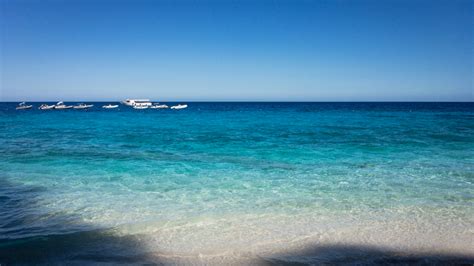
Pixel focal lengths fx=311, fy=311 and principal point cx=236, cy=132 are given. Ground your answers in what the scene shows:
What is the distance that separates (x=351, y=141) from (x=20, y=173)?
724 inches

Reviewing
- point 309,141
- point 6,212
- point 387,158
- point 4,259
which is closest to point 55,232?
point 4,259

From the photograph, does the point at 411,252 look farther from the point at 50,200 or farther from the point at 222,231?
the point at 50,200

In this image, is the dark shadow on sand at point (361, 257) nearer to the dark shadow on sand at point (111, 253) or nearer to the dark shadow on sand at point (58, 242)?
the dark shadow on sand at point (111, 253)

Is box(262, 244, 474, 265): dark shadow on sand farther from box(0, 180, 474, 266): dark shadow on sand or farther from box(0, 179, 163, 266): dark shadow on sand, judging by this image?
box(0, 179, 163, 266): dark shadow on sand

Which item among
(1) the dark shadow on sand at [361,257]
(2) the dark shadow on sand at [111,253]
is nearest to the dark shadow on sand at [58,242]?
(2) the dark shadow on sand at [111,253]

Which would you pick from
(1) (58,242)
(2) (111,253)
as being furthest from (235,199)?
(1) (58,242)

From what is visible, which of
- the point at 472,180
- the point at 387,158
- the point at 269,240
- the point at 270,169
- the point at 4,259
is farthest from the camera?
the point at 387,158

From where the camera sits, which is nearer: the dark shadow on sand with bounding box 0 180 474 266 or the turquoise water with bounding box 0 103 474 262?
the dark shadow on sand with bounding box 0 180 474 266

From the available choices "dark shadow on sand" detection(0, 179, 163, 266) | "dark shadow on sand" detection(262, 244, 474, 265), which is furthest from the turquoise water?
"dark shadow on sand" detection(262, 244, 474, 265)

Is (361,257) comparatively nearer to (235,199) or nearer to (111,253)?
(235,199)

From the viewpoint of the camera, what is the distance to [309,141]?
2119 centimetres

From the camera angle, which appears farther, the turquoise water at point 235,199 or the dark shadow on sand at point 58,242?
the turquoise water at point 235,199

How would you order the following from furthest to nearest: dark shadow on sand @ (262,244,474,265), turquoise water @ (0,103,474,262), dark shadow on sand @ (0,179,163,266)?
turquoise water @ (0,103,474,262) → dark shadow on sand @ (0,179,163,266) → dark shadow on sand @ (262,244,474,265)

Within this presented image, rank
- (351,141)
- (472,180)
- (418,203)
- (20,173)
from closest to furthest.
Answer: (418,203) → (472,180) → (20,173) → (351,141)
